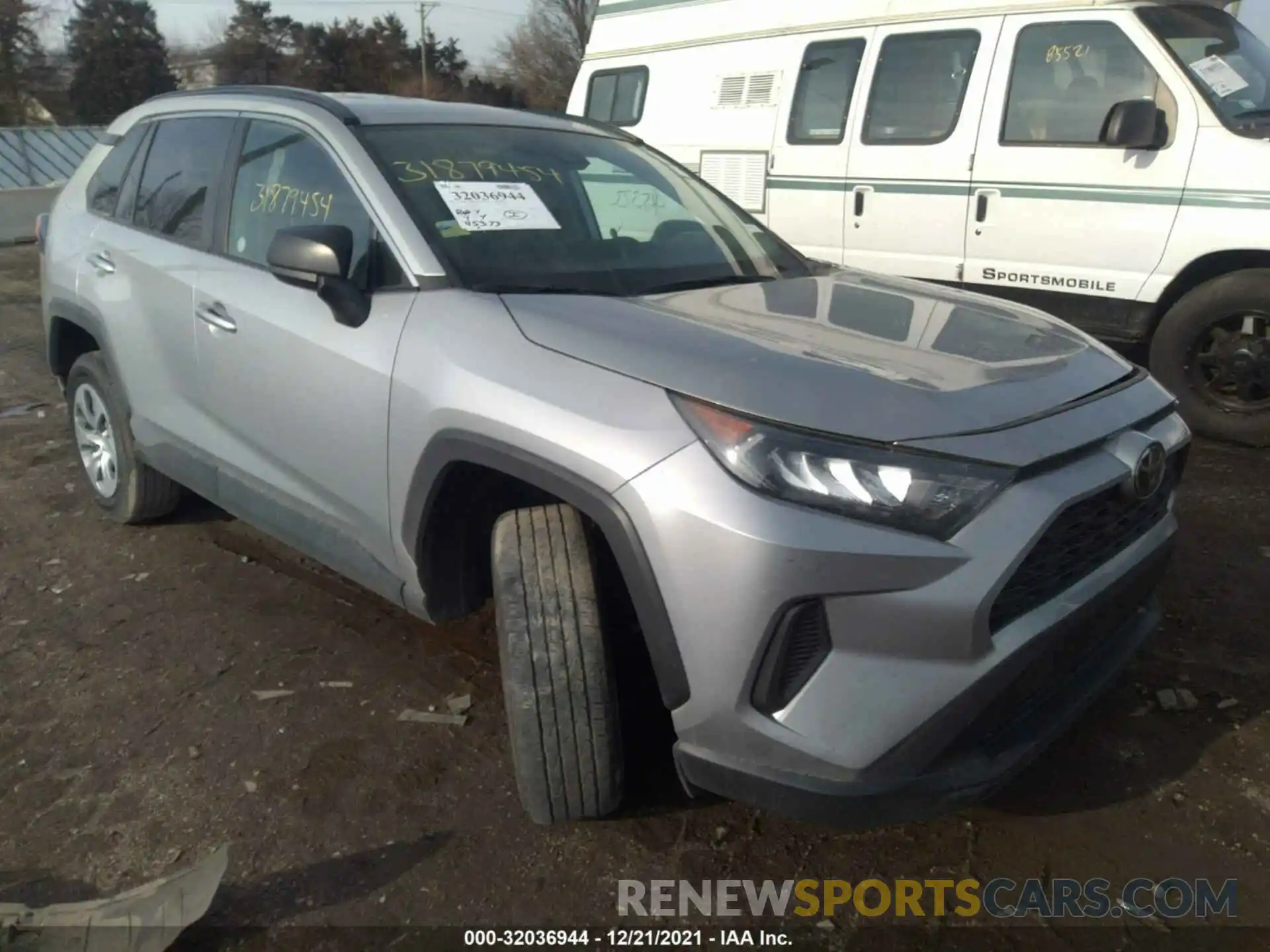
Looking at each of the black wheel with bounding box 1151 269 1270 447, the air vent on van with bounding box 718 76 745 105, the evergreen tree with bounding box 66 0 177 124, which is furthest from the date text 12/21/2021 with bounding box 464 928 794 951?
the evergreen tree with bounding box 66 0 177 124

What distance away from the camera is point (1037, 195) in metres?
5.38

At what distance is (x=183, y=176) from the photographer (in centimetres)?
356

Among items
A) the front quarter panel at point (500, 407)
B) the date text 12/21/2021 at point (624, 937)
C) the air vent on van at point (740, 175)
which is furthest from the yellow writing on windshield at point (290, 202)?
the air vent on van at point (740, 175)

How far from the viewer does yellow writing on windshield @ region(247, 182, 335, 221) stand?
9.48ft

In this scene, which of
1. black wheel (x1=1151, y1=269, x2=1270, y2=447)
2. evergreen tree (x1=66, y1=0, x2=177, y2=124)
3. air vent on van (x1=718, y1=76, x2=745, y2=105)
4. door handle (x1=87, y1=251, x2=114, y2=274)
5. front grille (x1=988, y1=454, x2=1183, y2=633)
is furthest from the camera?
evergreen tree (x1=66, y1=0, x2=177, y2=124)

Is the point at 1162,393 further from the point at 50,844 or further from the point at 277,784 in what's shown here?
the point at 50,844

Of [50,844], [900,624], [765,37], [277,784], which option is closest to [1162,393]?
[900,624]

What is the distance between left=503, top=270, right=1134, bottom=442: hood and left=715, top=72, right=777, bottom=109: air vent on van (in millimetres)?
4287

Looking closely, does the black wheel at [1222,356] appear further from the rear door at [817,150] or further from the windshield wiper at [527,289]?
the windshield wiper at [527,289]

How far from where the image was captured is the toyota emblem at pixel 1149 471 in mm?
2137

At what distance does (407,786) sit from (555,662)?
0.68m

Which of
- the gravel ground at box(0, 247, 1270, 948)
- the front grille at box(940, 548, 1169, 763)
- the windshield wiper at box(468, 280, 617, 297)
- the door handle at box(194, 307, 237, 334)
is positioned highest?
the windshield wiper at box(468, 280, 617, 297)

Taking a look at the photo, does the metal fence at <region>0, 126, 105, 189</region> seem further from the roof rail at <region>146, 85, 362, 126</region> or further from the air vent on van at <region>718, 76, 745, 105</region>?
the roof rail at <region>146, 85, 362, 126</region>

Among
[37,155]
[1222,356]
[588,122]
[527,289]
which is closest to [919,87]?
[1222,356]
